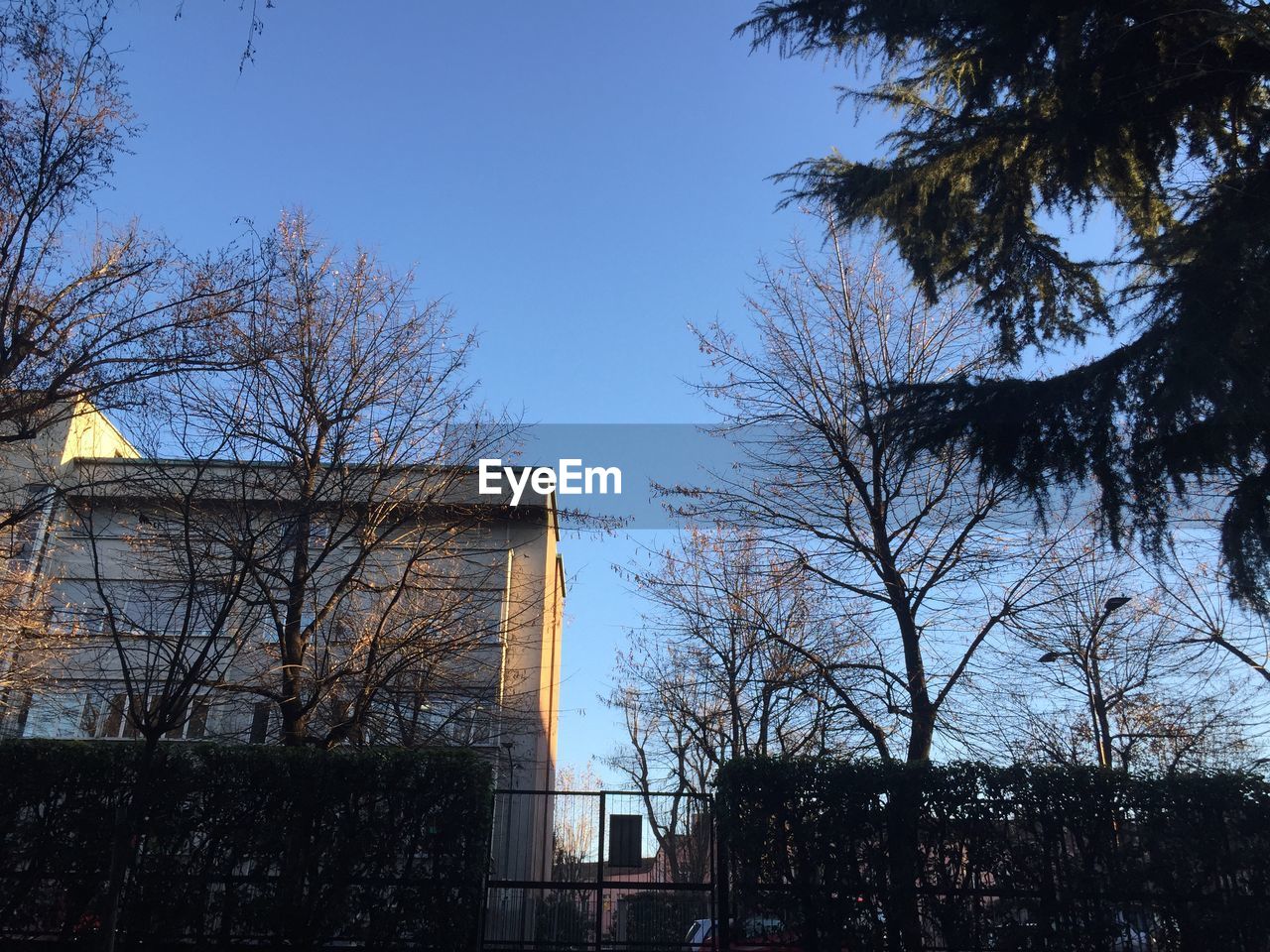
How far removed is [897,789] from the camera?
10.6 m

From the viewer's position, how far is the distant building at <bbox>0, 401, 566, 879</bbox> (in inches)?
498

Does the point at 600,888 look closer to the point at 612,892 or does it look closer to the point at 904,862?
the point at 612,892

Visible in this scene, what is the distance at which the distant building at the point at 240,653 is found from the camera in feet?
41.5

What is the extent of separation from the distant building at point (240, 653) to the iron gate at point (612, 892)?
129cm

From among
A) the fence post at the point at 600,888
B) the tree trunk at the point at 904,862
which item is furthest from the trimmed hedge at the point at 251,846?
the tree trunk at the point at 904,862

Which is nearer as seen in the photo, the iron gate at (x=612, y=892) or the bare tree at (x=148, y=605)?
the bare tree at (x=148, y=605)

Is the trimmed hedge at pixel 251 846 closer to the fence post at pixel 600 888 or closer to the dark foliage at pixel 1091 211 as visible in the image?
the fence post at pixel 600 888

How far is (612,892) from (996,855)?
4.40 metres

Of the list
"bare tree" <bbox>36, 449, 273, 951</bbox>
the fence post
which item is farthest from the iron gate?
"bare tree" <bbox>36, 449, 273, 951</bbox>

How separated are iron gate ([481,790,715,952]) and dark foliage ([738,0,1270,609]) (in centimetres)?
586

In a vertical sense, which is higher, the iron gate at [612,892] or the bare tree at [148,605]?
the bare tree at [148,605]

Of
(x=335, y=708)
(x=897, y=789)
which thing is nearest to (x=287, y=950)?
(x=335, y=708)

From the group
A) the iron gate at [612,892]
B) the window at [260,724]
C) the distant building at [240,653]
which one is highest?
the distant building at [240,653]

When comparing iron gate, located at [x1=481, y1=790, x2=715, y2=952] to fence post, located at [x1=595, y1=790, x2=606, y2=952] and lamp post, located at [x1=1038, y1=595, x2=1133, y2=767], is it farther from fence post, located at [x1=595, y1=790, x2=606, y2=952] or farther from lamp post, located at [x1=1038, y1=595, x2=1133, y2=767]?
lamp post, located at [x1=1038, y1=595, x2=1133, y2=767]
